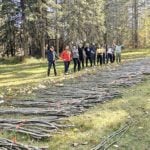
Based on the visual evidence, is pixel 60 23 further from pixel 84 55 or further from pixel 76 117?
pixel 76 117

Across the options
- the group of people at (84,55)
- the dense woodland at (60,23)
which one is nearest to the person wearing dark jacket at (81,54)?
the group of people at (84,55)

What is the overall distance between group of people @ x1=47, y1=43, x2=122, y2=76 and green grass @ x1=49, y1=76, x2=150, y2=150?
12.7 metres

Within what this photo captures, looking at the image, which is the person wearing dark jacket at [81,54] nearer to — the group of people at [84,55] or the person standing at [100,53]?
the group of people at [84,55]

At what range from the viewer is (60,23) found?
49.4 meters

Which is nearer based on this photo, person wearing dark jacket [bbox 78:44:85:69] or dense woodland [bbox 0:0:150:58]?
person wearing dark jacket [bbox 78:44:85:69]

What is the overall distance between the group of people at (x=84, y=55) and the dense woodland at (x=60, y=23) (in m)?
11.0

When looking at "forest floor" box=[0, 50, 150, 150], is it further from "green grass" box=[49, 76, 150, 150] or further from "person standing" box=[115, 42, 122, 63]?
"person standing" box=[115, 42, 122, 63]

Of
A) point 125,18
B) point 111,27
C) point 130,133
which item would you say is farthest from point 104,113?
point 125,18

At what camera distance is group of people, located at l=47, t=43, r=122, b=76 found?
2656cm

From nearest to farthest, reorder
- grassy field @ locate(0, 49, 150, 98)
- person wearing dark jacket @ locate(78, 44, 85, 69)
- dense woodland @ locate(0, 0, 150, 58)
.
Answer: grassy field @ locate(0, 49, 150, 98) → person wearing dark jacket @ locate(78, 44, 85, 69) → dense woodland @ locate(0, 0, 150, 58)

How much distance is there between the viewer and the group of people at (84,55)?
26562 mm

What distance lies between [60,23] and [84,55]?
738 inches

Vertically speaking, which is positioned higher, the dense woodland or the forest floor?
the dense woodland

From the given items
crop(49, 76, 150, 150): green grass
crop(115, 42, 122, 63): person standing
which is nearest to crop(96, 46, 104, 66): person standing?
crop(115, 42, 122, 63): person standing
